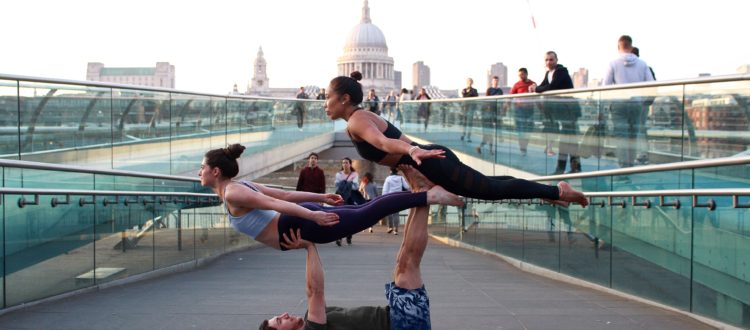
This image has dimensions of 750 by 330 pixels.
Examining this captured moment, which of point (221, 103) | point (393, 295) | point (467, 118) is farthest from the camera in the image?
point (467, 118)

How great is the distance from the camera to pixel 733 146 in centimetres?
842

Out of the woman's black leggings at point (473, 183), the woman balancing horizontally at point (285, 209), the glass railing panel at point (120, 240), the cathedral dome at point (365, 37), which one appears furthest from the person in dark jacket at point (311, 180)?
the cathedral dome at point (365, 37)

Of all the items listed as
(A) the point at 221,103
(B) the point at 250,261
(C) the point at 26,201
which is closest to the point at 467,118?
(A) the point at 221,103

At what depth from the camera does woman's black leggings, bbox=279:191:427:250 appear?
6.00 meters

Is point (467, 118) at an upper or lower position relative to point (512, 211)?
upper

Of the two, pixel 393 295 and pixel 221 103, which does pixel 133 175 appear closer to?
pixel 393 295

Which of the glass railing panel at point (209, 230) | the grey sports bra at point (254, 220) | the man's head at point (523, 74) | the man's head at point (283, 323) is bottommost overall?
the glass railing panel at point (209, 230)

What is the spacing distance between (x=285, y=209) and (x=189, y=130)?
28.8 feet

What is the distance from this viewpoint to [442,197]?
5.99m

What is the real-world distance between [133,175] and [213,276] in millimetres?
1302

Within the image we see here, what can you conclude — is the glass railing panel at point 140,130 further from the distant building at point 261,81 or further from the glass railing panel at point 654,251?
the distant building at point 261,81

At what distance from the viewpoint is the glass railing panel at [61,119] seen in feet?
31.6

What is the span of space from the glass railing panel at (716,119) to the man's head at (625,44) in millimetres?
2868

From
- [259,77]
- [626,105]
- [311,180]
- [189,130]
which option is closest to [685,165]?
[626,105]
